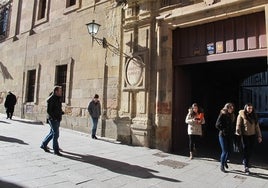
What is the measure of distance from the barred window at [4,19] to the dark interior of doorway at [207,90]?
13.0 metres

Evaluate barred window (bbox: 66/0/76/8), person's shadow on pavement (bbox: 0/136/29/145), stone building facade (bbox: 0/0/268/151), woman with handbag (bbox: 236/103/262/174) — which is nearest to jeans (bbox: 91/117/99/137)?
stone building facade (bbox: 0/0/268/151)

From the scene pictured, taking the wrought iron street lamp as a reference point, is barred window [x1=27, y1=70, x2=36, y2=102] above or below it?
below

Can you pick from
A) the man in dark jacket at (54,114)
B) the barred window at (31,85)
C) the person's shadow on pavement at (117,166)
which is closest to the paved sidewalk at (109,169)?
the person's shadow on pavement at (117,166)

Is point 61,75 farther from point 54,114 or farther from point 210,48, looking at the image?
point 210,48

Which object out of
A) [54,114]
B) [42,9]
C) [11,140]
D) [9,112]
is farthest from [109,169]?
[42,9]

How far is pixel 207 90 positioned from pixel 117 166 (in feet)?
23.6

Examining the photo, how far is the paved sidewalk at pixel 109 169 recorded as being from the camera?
4770 millimetres

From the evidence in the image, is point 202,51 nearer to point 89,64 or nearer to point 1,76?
point 89,64

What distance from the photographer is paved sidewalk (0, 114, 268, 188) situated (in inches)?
188

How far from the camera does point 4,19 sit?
58.4 feet

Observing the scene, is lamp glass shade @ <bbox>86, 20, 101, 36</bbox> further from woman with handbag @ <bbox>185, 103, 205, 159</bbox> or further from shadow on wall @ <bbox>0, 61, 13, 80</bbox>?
shadow on wall @ <bbox>0, 61, 13, 80</bbox>

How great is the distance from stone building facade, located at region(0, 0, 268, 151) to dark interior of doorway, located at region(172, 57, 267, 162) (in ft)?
0.20

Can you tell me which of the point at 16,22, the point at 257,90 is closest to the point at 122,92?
the point at 16,22

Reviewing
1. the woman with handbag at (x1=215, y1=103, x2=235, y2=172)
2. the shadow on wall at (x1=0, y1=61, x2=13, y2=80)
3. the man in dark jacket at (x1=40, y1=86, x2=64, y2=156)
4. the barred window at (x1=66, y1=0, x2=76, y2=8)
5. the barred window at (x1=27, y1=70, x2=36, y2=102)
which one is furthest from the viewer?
the shadow on wall at (x1=0, y1=61, x2=13, y2=80)
